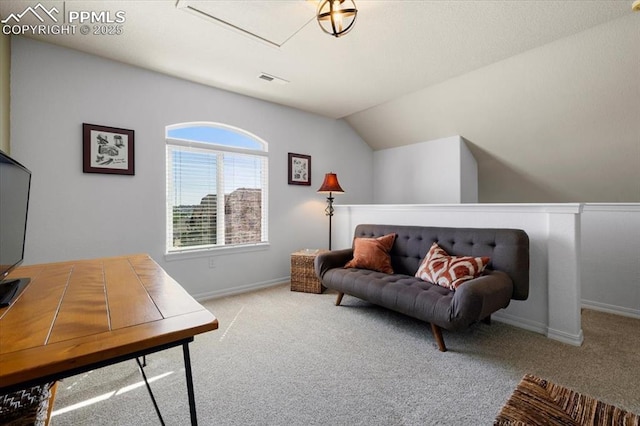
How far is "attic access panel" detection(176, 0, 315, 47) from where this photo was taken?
2.00m

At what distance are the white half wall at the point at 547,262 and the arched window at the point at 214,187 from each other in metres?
2.57

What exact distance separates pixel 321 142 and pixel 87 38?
2867mm

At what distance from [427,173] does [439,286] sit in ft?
7.67

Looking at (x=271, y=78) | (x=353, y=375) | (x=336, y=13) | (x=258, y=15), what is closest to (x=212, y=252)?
(x=271, y=78)

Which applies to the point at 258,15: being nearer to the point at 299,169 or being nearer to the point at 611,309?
the point at 299,169

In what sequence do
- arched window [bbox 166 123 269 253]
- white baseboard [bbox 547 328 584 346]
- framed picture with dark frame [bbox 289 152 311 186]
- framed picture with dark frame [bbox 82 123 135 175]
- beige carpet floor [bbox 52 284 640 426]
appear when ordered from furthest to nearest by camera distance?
framed picture with dark frame [bbox 289 152 311 186], arched window [bbox 166 123 269 253], framed picture with dark frame [bbox 82 123 135 175], white baseboard [bbox 547 328 584 346], beige carpet floor [bbox 52 284 640 426]

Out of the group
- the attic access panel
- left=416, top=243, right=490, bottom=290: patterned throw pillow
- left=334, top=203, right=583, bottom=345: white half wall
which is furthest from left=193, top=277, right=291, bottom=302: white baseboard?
the attic access panel

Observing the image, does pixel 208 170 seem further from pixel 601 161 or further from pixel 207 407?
pixel 601 161

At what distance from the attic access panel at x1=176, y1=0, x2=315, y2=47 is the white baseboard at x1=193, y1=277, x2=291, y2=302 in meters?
2.73

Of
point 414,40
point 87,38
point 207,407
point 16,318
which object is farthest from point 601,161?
point 87,38

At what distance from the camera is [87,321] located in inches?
33.2

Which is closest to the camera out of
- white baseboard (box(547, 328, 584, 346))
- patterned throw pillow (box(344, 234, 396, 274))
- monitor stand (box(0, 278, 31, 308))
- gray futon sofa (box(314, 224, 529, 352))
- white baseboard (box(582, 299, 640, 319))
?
monitor stand (box(0, 278, 31, 308))

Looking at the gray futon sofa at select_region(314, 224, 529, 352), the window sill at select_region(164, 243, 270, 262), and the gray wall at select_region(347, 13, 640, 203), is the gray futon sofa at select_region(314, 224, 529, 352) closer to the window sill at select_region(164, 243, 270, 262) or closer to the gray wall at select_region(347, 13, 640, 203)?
the window sill at select_region(164, 243, 270, 262)

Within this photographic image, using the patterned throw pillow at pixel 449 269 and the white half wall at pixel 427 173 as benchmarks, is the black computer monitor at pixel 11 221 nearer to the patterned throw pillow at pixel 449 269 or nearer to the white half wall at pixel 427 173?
the patterned throw pillow at pixel 449 269
